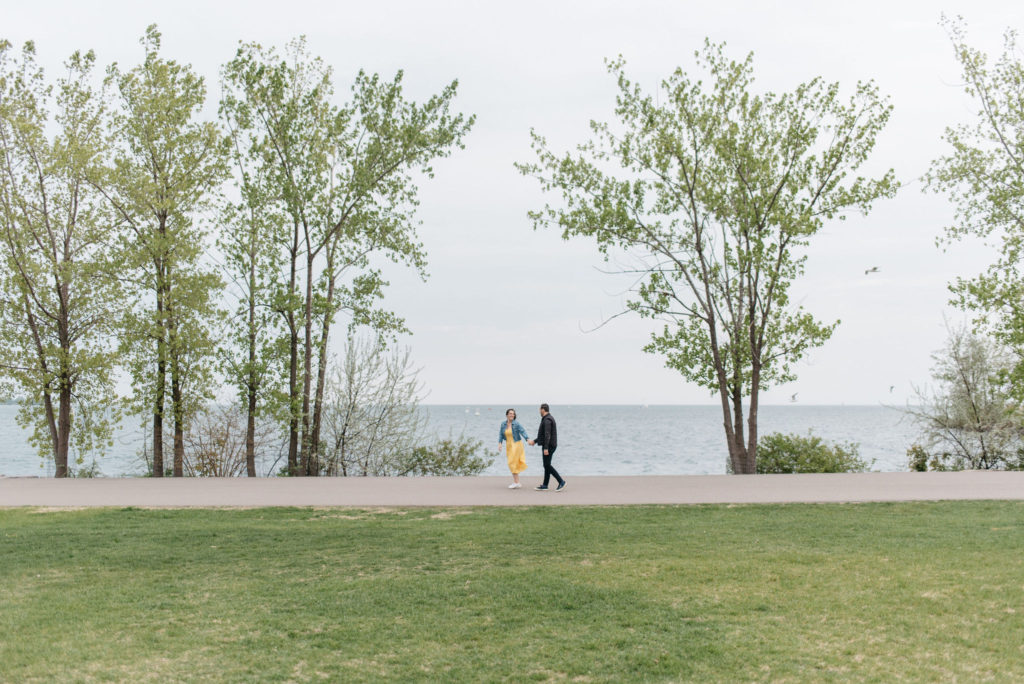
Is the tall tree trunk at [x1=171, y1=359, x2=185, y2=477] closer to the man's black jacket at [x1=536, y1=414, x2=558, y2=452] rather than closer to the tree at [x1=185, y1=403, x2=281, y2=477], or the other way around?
the tree at [x1=185, y1=403, x2=281, y2=477]

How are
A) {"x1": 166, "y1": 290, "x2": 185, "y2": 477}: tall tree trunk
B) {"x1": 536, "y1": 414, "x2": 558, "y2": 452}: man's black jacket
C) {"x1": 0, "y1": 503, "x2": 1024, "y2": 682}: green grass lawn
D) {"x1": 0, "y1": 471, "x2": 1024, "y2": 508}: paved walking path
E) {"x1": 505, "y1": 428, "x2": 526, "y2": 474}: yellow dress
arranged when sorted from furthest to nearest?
{"x1": 166, "y1": 290, "x2": 185, "y2": 477}: tall tree trunk < {"x1": 505, "y1": 428, "x2": 526, "y2": 474}: yellow dress < {"x1": 536, "y1": 414, "x2": 558, "y2": 452}: man's black jacket < {"x1": 0, "y1": 471, "x2": 1024, "y2": 508}: paved walking path < {"x1": 0, "y1": 503, "x2": 1024, "y2": 682}: green grass lawn

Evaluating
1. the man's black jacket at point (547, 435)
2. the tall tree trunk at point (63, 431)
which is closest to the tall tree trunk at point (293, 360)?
the tall tree trunk at point (63, 431)

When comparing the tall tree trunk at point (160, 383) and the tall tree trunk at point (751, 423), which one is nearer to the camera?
the tall tree trunk at point (160, 383)

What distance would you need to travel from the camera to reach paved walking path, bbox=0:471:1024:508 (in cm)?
1600

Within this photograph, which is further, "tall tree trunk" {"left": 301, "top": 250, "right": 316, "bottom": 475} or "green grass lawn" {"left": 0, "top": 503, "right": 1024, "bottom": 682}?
"tall tree trunk" {"left": 301, "top": 250, "right": 316, "bottom": 475}

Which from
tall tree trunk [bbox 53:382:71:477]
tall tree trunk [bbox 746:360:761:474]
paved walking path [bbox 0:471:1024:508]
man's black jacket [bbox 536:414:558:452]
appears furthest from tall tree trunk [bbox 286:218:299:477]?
tall tree trunk [bbox 746:360:761:474]

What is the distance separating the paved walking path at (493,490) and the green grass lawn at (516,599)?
2.07m

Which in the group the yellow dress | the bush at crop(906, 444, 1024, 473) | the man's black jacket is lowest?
the bush at crop(906, 444, 1024, 473)

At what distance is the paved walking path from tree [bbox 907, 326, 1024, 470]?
524 centimetres

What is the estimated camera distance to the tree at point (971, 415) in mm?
25766

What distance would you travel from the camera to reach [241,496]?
1703 cm

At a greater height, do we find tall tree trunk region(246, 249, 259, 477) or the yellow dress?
tall tree trunk region(246, 249, 259, 477)

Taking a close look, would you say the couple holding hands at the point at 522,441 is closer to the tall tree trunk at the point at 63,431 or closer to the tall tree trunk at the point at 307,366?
the tall tree trunk at the point at 307,366

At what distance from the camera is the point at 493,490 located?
17.5 metres
